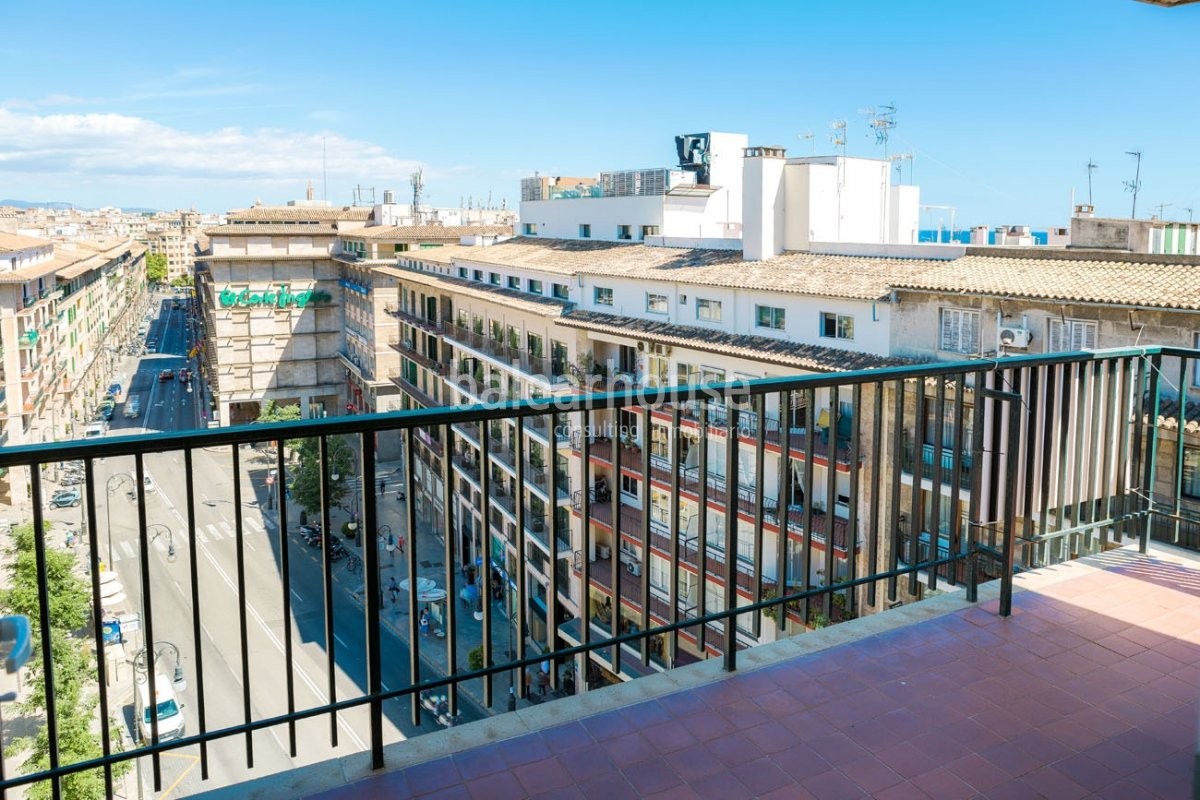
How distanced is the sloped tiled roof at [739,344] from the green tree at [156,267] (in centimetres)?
12991

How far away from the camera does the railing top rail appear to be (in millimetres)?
2391

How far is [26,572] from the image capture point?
17.2 metres

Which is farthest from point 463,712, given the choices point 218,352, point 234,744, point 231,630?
point 218,352

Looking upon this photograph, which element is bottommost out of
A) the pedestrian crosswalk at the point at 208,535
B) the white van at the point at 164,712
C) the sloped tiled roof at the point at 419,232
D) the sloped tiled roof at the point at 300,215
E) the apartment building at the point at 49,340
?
the pedestrian crosswalk at the point at 208,535

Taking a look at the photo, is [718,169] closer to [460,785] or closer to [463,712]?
[463,712]

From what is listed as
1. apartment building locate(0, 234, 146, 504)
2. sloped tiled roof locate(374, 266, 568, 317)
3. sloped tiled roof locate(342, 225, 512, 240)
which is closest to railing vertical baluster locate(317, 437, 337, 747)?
sloped tiled roof locate(374, 266, 568, 317)

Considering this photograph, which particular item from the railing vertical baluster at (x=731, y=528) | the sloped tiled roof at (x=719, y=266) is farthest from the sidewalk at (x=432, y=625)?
the railing vertical baluster at (x=731, y=528)

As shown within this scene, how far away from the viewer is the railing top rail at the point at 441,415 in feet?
7.84

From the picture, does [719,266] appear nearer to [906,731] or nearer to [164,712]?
[164,712]

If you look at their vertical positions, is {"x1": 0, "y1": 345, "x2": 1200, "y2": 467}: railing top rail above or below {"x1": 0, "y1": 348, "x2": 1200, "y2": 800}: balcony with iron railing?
above

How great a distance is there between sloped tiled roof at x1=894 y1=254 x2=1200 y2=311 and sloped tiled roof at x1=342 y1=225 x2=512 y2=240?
112 feet

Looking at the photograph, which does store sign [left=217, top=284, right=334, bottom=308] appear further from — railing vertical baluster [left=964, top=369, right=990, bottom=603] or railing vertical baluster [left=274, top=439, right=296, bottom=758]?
railing vertical baluster [left=274, top=439, right=296, bottom=758]

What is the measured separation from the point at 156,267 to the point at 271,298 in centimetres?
10167

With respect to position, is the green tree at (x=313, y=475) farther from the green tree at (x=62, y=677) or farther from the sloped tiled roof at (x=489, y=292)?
the green tree at (x=62, y=677)
